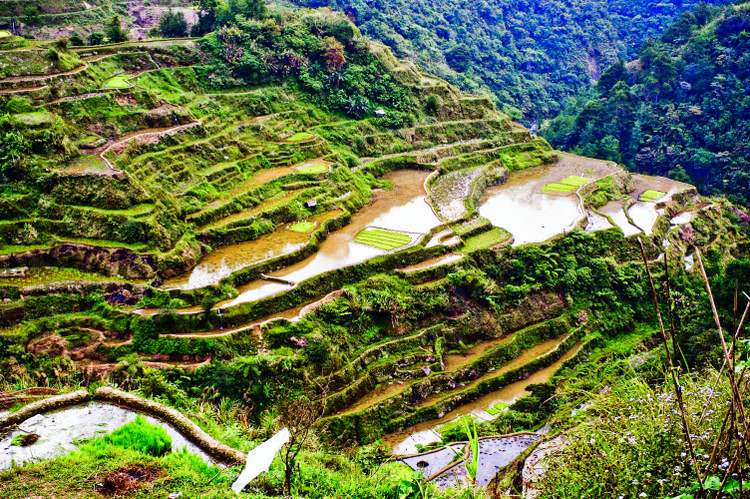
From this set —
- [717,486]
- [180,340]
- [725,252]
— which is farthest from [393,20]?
[717,486]

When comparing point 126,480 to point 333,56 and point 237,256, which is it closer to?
point 237,256

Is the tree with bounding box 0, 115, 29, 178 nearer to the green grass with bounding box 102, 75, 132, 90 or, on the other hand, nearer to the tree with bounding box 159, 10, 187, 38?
the green grass with bounding box 102, 75, 132, 90

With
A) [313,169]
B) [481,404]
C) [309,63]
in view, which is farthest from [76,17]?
[481,404]

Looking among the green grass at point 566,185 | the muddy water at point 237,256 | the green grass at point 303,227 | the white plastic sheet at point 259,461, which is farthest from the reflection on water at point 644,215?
the white plastic sheet at point 259,461

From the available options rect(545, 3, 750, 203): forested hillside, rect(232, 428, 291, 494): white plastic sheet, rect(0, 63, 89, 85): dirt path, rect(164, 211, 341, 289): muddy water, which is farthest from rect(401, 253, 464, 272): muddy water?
rect(545, 3, 750, 203): forested hillside

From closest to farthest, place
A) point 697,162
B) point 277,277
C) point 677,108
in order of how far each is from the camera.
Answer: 1. point 277,277
2. point 697,162
3. point 677,108

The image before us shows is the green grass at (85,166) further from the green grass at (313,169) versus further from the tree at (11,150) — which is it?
the green grass at (313,169)

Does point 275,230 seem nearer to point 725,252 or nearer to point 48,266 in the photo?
point 48,266
